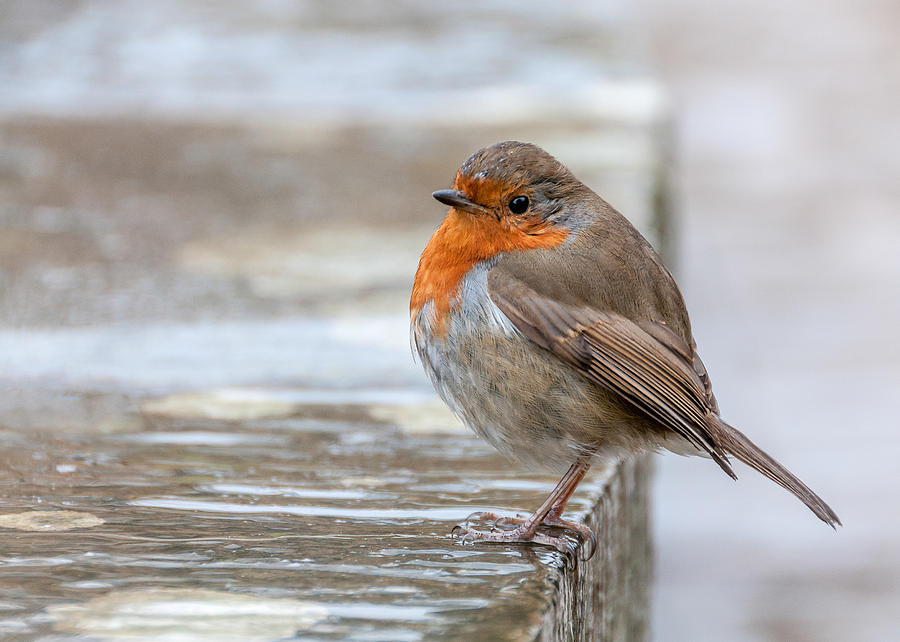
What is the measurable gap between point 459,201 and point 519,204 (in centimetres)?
12

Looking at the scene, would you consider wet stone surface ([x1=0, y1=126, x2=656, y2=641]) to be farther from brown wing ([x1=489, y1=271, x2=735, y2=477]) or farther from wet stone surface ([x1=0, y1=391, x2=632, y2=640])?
brown wing ([x1=489, y1=271, x2=735, y2=477])

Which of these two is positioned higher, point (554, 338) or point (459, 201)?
point (459, 201)

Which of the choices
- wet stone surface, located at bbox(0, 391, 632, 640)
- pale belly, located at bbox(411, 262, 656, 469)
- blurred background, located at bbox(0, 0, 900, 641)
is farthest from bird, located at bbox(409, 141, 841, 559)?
blurred background, located at bbox(0, 0, 900, 641)

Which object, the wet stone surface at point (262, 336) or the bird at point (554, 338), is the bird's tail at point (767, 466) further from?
the wet stone surface at point (262, 336)

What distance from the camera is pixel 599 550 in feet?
7.91

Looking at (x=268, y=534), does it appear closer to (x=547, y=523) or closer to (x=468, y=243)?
(x=547, y=523)

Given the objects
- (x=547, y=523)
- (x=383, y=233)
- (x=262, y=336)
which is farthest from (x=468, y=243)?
(x=383, y=233)

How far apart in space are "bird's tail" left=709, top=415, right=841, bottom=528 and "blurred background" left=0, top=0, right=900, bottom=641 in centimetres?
100

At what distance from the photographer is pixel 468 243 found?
2.53 metres

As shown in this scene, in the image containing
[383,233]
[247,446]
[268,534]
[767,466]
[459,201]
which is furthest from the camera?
[383,233]

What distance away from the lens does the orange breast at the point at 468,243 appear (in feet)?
8.21

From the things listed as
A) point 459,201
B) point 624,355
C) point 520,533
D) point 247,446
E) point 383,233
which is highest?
point 383,233

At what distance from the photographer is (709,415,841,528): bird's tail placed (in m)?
2.27

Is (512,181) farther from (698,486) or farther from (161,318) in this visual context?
(698,486)
